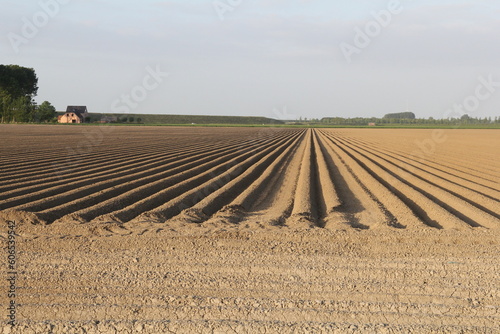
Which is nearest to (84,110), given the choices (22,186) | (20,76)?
(20,76)

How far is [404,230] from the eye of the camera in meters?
7.04

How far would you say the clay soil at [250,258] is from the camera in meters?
4.06

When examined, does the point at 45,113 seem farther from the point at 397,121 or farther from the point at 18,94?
the point at 397,121

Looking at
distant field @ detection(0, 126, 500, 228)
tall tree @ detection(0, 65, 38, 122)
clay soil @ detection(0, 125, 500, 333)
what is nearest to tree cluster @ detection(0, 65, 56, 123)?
tall tree @ detection(0, 65, 38, 122)

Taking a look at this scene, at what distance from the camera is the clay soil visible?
406 cm

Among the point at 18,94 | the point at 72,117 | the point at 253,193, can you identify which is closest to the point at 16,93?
the point at 18,94

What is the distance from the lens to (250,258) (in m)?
5.67

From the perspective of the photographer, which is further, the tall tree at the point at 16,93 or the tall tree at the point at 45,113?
the tall tree at the point at 45,113

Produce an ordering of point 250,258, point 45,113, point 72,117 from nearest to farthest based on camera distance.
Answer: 1. point 250,258
2. point 45,113
3. point 72,117

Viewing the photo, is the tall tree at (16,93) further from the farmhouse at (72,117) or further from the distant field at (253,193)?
the distant field at (253,193)

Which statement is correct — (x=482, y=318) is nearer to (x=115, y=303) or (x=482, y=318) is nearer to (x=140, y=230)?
(x=115, y=303)

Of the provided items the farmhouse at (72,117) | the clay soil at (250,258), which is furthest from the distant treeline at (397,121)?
the clay soil at (250,258)

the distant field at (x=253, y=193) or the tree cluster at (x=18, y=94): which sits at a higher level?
the tree cluster at (x=18, y=94)

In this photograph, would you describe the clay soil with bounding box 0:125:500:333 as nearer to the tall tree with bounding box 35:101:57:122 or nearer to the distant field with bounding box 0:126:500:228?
the distant field with bounding box 0:126:500:228
